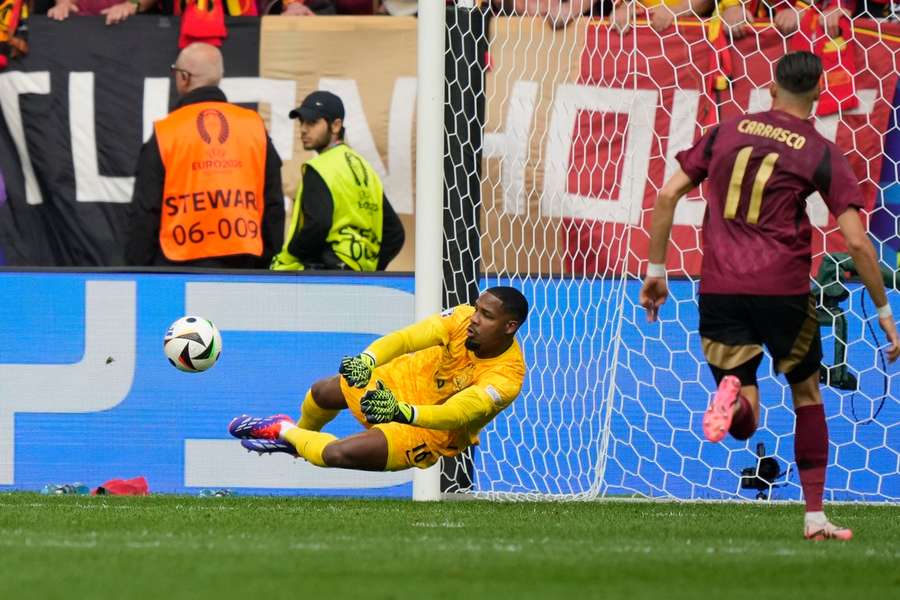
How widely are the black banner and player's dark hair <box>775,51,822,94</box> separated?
5.51m

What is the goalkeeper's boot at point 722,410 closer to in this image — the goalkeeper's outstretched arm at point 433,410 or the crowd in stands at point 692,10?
the goalkeeper's outstretched arm at point 433,410

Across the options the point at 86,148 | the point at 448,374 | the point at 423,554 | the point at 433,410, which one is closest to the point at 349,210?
the point at 448,374

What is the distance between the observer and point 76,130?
37.4 ft

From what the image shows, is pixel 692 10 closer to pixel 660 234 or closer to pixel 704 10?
pixel 704 10

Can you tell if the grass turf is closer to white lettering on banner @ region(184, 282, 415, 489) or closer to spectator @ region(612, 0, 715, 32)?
white lettering on banner @ region(184, 282, 415, 489)

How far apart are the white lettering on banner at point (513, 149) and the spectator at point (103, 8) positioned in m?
2.93

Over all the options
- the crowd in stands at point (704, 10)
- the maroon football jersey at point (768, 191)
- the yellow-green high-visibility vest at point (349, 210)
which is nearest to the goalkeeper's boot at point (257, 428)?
the yellow-green high-visibility vest at point (349, 210)

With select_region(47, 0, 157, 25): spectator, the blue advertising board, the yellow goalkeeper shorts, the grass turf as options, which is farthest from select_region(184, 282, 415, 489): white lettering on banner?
select_region(47, 0, 157, 25): spectator

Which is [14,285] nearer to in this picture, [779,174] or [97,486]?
[97,486]

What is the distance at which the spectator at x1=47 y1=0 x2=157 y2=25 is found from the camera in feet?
37.6

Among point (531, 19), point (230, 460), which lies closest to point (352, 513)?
point (230, 460)

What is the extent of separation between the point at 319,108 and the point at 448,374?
204cm

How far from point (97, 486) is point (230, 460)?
31.7 inches

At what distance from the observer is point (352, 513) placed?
783cm
